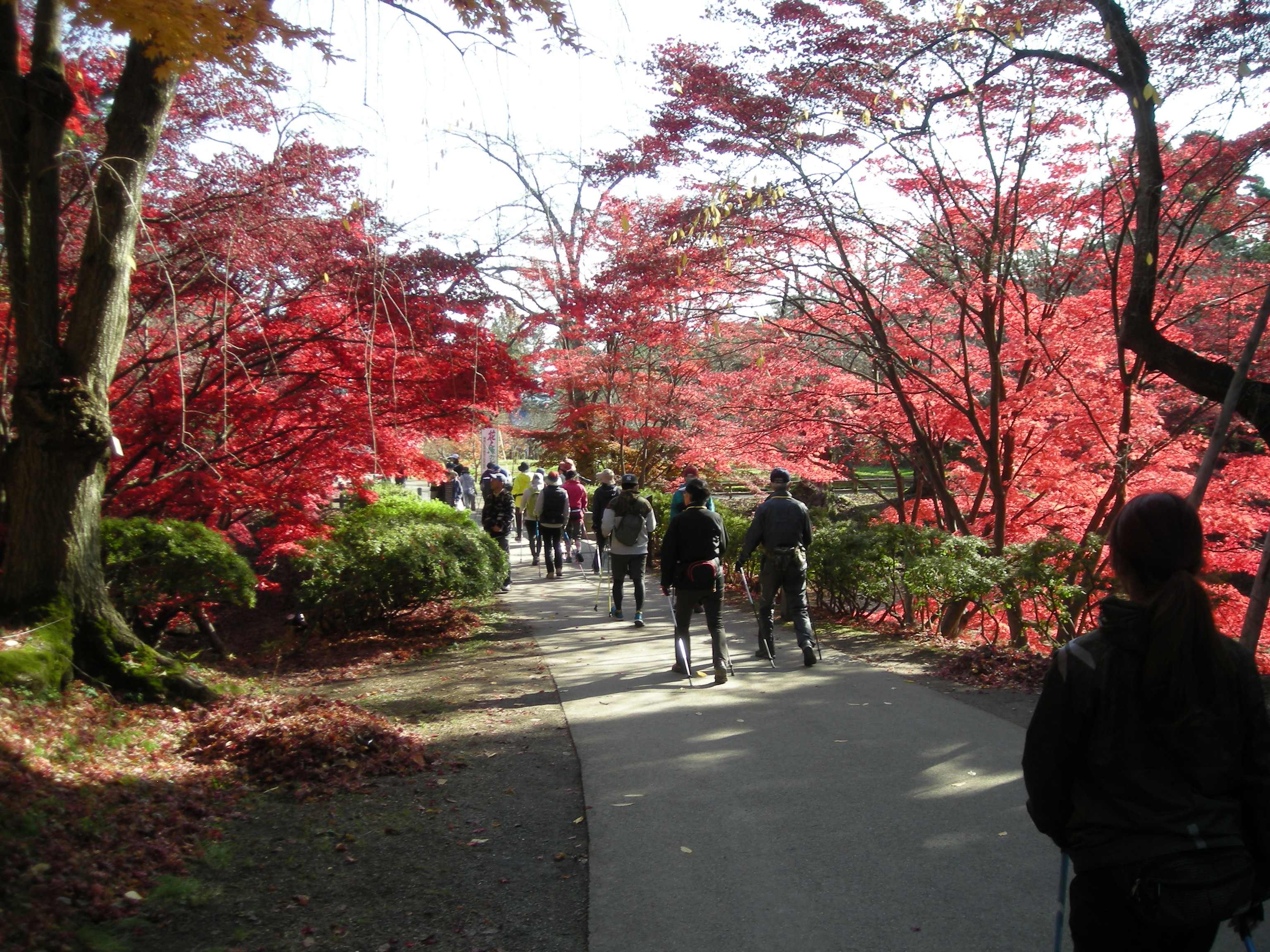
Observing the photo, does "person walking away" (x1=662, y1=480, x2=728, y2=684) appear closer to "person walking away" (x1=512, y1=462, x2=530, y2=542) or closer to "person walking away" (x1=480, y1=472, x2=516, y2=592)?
"person walking away" (x1=480, y1=472, x2=516, y2=592)

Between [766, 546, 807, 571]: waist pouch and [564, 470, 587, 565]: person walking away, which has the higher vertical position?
[564, 470, 587, 565]: person walking away

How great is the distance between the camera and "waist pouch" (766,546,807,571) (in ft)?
25.8

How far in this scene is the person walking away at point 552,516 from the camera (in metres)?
13.7

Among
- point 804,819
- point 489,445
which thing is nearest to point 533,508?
point 489,445

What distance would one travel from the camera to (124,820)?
151 inches

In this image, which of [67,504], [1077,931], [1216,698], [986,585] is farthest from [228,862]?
[986,585]

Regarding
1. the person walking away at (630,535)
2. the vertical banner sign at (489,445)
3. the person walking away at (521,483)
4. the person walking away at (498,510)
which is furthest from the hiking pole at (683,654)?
the person walking away at (521,483)

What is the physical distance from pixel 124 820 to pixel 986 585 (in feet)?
23.6

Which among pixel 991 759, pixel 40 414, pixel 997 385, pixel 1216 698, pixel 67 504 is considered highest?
pixel 997 385

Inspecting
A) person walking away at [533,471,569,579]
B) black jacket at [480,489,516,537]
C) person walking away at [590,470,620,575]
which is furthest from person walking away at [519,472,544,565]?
person walking away at [590,470,620,575]

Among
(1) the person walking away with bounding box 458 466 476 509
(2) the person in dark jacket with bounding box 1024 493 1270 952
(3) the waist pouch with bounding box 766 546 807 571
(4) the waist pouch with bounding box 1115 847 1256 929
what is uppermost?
(1) the person walking away with bounding box 458 466 476 509

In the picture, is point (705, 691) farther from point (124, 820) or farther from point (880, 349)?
point (880, 349)

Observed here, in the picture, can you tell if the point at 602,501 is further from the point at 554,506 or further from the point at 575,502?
the point at 575,502

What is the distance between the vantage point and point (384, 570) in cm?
958
